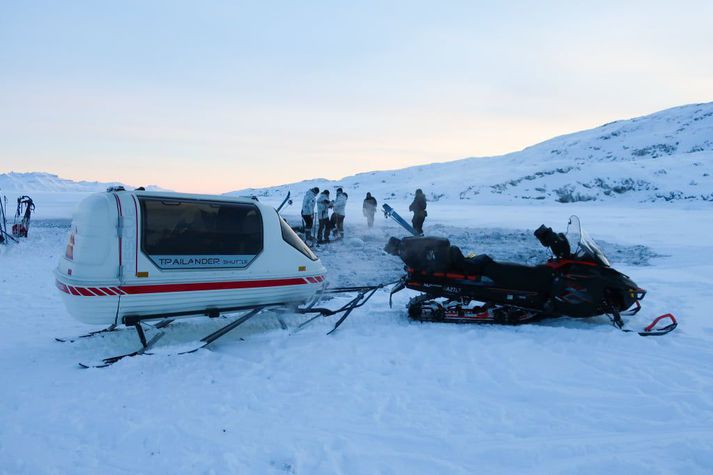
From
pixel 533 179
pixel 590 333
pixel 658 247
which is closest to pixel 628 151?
pixel 533 179

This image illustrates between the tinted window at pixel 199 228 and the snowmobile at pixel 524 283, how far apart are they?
7.23 ft

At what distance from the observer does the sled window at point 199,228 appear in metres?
5.65

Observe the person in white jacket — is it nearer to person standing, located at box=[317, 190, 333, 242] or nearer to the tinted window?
person standing, located at box=[317, 190, 333, 242]

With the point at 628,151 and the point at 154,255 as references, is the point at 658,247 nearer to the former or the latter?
the point at 154,255

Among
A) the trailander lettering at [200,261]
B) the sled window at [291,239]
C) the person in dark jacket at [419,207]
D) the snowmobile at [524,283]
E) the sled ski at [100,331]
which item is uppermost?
the person in dark jacket at [419,207]

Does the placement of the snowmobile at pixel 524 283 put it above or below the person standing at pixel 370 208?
below

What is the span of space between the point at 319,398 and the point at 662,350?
4.21m

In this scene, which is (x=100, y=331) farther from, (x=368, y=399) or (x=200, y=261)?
(x=368, y=399)

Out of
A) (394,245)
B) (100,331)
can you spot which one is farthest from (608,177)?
(100,331)

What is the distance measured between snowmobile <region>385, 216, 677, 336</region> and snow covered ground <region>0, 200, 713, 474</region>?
0.27 m

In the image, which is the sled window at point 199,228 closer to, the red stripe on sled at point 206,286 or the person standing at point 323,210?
the red stripe on sled at point 206,286

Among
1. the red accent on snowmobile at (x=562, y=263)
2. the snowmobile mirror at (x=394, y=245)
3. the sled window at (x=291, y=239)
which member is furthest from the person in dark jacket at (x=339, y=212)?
the red accent on snowmobile at (x=562, y=263)

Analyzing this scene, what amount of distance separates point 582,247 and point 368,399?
400 centimetres

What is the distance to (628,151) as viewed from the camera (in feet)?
284
